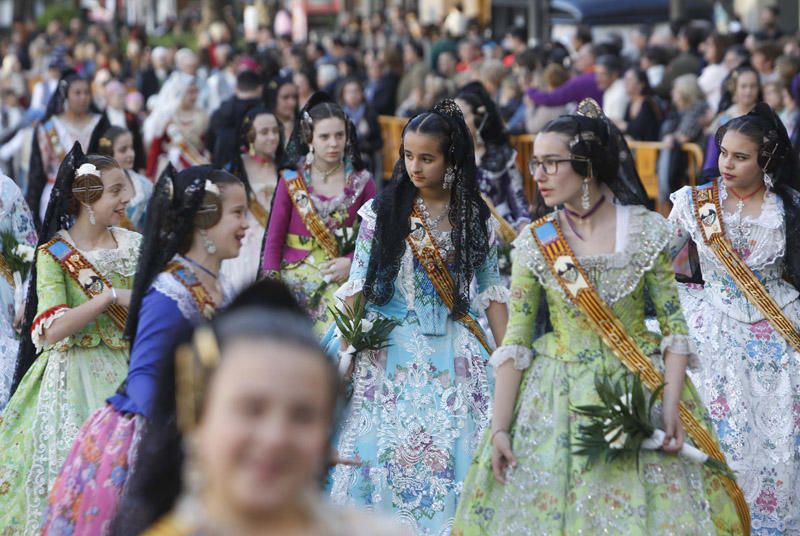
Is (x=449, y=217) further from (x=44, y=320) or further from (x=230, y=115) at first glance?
(x=230, y=115)

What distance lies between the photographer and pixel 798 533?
22.3ft

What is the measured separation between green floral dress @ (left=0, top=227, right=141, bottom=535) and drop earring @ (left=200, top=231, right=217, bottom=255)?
4.06ft

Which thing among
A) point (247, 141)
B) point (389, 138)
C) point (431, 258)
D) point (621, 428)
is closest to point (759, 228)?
point (431, 258)

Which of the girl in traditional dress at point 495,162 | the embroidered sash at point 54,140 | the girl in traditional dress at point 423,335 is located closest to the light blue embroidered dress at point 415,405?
the girl in traditional dress at point 423,335

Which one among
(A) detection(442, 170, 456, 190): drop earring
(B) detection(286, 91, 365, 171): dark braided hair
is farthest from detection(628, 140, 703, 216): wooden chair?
(A) detection(442, 170, 456, 190): drop earring

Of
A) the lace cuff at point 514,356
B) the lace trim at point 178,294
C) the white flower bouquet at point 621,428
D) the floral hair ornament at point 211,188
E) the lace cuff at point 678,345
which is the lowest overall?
the white flower bouquet at point 621,428

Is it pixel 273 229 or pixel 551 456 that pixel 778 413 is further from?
pixel 273 229

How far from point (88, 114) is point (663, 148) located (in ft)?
16.1

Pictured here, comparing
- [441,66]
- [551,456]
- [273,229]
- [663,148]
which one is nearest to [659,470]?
[551,456]

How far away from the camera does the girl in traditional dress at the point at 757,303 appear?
6824mm

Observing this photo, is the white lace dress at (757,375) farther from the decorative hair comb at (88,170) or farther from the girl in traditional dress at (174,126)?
the girl in traditional dress at (174,126)

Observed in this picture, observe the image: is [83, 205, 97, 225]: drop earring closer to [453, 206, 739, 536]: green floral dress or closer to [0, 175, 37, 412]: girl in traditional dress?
[0, 175, 37, 412]: girl in traditional dress

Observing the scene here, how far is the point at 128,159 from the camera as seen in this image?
970cm

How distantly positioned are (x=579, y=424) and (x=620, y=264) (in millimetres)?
552
